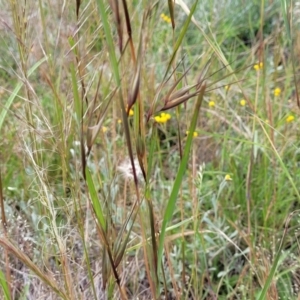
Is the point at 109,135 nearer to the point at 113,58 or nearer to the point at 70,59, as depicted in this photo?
the point at 70,59

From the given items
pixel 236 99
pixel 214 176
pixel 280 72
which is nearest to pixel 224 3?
pixel 280 72

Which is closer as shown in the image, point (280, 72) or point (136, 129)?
point (136, 129)

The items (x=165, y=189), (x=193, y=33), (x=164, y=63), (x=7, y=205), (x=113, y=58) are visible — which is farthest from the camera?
(x=193, y=33)

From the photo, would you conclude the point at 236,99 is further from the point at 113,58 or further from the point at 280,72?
the point at 113,58

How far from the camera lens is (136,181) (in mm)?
637

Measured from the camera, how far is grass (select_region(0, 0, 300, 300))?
685 mm

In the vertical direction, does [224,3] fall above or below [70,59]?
above

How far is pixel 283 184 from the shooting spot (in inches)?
56.6

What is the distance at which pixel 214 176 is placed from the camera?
1.54 m

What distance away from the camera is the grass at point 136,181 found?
2.25 feet

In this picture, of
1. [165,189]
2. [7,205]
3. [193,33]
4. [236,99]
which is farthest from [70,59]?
[193,33]

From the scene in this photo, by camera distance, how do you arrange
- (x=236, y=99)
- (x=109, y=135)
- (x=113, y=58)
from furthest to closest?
(x=236, y=99)
(x=109, y=135)
(x=113, y=58)

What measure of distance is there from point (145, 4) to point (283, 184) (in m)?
0.93

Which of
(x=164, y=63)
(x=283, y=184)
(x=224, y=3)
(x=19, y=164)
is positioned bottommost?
(x=283, y=184)
